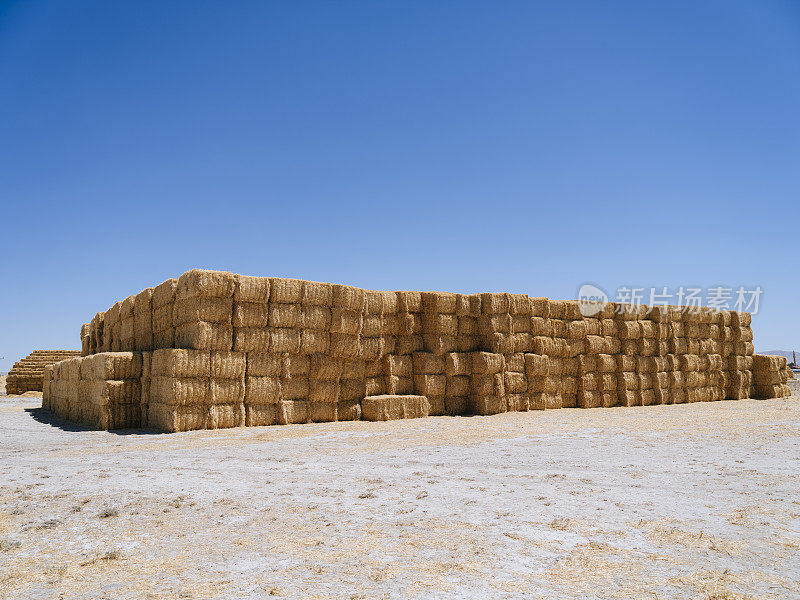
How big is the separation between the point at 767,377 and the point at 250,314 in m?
27.1

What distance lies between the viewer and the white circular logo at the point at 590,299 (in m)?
23.4

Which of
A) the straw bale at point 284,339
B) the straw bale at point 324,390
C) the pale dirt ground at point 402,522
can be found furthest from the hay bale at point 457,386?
the pale dirt ground at point 402,522

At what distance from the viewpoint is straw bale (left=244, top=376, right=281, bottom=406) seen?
15.5m

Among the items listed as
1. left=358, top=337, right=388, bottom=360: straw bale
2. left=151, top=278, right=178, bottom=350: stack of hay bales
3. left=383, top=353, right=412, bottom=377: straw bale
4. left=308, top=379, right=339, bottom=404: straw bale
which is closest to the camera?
left=151, top=278, right=178, bottom=350: stack of hay bales

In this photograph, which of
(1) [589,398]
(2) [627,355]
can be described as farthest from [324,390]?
(2) [627,355]

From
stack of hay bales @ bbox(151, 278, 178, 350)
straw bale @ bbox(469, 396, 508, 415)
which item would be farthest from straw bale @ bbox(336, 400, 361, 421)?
stack of hay bales @ bbox(151, 278, 178, 350)

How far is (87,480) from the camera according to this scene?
303 inches

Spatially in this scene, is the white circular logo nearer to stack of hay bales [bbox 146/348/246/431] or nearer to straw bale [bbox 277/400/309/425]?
straw bale [bbox 277/400/309/425]

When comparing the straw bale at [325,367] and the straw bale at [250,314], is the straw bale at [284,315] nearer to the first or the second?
the straw bale at [250,314]

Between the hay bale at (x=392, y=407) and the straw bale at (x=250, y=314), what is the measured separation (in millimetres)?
4166

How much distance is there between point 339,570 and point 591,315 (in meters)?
20.9

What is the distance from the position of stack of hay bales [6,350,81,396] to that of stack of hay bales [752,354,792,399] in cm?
3724

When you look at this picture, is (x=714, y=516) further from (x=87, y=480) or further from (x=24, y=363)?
(x=24, y=363)

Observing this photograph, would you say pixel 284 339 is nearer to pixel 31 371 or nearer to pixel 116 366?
pixel 116 366
